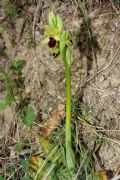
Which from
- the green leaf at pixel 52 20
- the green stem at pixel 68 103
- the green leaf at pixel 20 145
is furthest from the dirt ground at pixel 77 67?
the green leaf at pixel 52 20

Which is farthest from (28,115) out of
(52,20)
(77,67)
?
(52,20)

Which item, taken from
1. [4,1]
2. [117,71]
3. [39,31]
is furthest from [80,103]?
[4,1]

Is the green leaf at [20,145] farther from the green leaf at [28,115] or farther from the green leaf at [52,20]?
the green leaf at [52,20]

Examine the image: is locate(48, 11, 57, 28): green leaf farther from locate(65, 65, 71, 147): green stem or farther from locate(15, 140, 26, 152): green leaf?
locate(15, 140, 26, 152): green leaf

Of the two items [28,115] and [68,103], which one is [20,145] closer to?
[28,115]

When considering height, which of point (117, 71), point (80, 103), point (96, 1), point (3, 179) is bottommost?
point (3, 179)

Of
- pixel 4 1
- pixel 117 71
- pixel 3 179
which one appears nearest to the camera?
pixel 3 179

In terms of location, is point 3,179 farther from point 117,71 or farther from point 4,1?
point 4,1
